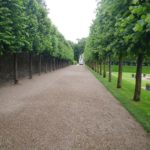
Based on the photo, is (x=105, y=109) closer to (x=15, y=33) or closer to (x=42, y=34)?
(x=15, y=33)

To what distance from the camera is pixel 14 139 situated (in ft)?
18.7

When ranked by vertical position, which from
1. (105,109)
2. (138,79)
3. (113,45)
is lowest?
(105,109)

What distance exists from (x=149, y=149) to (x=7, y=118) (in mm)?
4184

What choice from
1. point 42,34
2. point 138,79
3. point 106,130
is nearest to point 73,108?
point 106,130

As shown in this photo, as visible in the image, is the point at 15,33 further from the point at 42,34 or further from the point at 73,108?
the point at 42,34

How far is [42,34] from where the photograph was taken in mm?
25031

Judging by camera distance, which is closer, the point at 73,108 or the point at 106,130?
the point at 106,130

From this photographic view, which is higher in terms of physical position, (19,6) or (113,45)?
(19,6)

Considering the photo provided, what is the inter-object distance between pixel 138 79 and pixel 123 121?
14.2 feet

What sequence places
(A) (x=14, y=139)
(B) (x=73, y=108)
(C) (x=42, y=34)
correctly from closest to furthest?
(A) (x=14, y=139) < (B) (x=73, y=108) < (C) (x=42, y=34)

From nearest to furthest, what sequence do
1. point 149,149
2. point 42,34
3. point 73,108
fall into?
point 149,149, point 73,108, point 42,34

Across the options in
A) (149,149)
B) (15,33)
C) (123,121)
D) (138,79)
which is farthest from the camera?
(15,33)

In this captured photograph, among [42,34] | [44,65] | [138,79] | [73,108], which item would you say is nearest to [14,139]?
[73,108]

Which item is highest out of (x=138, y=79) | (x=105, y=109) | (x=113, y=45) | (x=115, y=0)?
(x=115, y=0)
